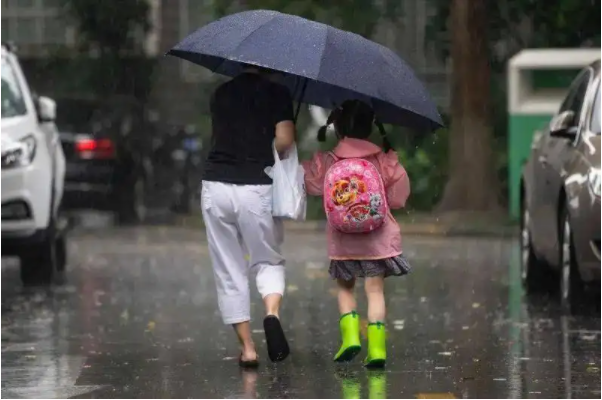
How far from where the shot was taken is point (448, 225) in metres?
20.8

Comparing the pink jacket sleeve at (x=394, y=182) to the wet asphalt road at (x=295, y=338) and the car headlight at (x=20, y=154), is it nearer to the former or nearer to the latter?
the wet asphalt road at (x=295, y=338)

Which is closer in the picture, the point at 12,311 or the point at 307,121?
the point at 12,311

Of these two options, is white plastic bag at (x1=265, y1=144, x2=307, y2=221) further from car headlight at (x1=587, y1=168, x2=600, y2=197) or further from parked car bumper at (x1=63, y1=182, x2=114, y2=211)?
parked car bumper at (x1=63, y1=182, x2=114, y2=211)

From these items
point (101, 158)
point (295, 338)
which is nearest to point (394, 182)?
point (295, 338)

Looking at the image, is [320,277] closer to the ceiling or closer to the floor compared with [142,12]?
closer to the floor

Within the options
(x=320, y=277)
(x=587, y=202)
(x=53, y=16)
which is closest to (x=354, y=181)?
(x=587, y=202)

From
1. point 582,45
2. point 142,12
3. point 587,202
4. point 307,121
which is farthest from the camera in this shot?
point 142,12

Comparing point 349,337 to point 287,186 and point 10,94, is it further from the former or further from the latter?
point 10,94

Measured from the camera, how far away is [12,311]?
12211 millimetres

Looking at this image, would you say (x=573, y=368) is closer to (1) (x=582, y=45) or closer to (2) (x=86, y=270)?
(2) (x=86, y=270)

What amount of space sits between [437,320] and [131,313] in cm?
212

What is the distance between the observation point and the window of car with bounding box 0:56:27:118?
14227 millimetres

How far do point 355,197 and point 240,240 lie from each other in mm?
738

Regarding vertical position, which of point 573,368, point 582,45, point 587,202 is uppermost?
point 582,45
